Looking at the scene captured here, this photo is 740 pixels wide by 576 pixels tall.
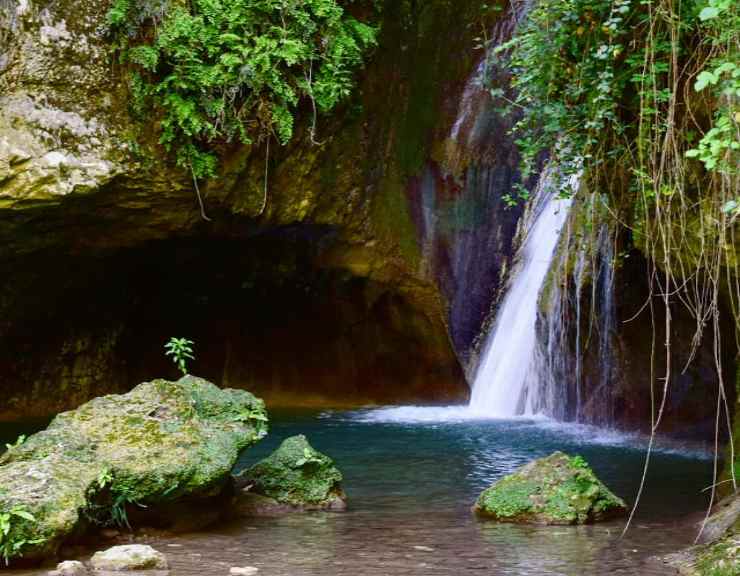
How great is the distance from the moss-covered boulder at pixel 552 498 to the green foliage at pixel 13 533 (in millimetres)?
3169

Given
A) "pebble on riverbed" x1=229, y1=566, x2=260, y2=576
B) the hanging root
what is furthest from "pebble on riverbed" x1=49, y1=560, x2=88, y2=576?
the hanging root

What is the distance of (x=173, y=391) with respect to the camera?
680cm

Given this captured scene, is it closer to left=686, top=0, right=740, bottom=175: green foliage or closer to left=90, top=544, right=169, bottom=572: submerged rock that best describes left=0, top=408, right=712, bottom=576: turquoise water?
left=90, top=544, right=169, bottom=572: submerged rock

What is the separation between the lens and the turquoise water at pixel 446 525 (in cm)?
546

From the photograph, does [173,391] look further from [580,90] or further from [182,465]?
[580,90]

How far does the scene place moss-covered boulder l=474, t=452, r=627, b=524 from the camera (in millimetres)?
6656

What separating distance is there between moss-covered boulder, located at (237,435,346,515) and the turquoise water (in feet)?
0.72

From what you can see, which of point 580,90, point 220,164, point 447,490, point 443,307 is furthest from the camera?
point 443,307

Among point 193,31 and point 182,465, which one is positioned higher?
point 193,31

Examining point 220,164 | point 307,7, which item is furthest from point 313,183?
point 307,7

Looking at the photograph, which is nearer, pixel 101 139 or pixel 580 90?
pixel 580 90

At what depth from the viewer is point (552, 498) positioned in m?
6.76

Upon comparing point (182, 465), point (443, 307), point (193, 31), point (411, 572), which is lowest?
point (411, 572)

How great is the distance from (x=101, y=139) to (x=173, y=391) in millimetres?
4333
